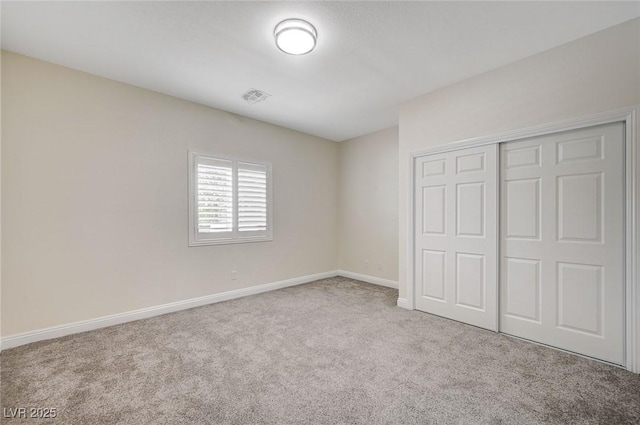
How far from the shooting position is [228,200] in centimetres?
410

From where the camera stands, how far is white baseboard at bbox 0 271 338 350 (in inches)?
103

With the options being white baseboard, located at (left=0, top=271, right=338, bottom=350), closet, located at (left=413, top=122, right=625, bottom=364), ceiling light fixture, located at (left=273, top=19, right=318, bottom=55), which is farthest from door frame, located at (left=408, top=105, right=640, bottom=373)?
white baseboard, located at (left=0, top=271, right=338, bottom=350)

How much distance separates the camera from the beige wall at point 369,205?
4.84 m

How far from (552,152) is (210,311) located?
418 centimetres

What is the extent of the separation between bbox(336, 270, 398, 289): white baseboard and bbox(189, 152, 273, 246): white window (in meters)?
1.86

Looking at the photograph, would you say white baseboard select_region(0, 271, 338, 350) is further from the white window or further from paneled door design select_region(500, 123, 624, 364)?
paneled door design select_region(500, 123, 624, 364)

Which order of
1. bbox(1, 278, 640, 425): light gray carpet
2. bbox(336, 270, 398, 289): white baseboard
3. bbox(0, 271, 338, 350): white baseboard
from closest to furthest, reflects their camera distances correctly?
bbox(1, 278, 640, 425): light gray carpet
bbox(0, 271, 338, 350): white baseboard
bbox(336, 270, 398, 289): white baseboard

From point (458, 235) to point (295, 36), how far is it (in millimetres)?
2686

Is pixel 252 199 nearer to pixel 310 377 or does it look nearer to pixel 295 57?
pixel 295 57

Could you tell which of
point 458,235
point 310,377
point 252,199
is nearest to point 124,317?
point 252,199

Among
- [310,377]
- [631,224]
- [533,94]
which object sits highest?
[533,94]

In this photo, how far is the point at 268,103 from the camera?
3801 mm

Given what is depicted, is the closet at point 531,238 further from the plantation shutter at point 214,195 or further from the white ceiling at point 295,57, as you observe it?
the plantation shutter at point 214,195

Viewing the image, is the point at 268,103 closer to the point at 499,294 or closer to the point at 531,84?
the point at 531,84
